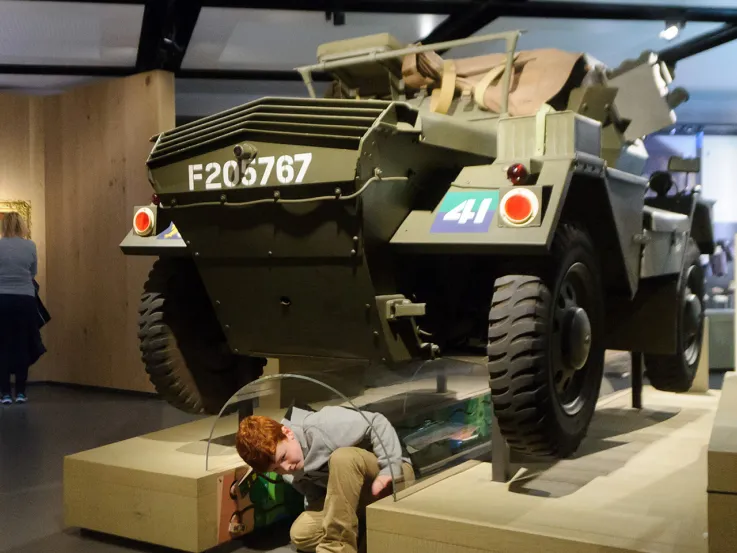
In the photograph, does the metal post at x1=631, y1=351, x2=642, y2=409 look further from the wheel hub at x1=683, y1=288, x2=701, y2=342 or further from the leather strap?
the leather strap

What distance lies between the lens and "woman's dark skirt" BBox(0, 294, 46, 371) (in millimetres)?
7086

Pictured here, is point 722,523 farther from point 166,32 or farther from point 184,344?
point 166,32

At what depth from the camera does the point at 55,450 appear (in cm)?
540

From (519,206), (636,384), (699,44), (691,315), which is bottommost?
(636,384)

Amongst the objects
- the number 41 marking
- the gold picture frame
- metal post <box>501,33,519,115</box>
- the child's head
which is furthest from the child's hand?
the gold picture frame

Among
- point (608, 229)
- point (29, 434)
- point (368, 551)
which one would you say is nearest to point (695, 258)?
point (608, 229)

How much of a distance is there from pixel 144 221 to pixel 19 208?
15.1 ft

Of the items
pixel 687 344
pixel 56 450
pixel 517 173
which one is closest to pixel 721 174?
pixel 687 344

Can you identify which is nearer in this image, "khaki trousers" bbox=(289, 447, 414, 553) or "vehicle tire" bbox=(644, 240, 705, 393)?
"khaki trousers" bbox=(289, 447, 414, 553)

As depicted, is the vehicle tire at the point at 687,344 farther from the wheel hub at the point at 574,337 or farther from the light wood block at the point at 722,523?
the light wood block at the point at 722,523

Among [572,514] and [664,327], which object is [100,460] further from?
[664,327]

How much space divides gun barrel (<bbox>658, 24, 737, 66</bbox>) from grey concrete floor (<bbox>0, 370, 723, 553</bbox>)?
2.72 meters

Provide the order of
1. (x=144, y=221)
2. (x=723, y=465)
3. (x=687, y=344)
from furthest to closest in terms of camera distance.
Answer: (x=687, y=344), (x=144, y=221), (x=723, y=465)

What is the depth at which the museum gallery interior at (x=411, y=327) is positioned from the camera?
9.60 ft
